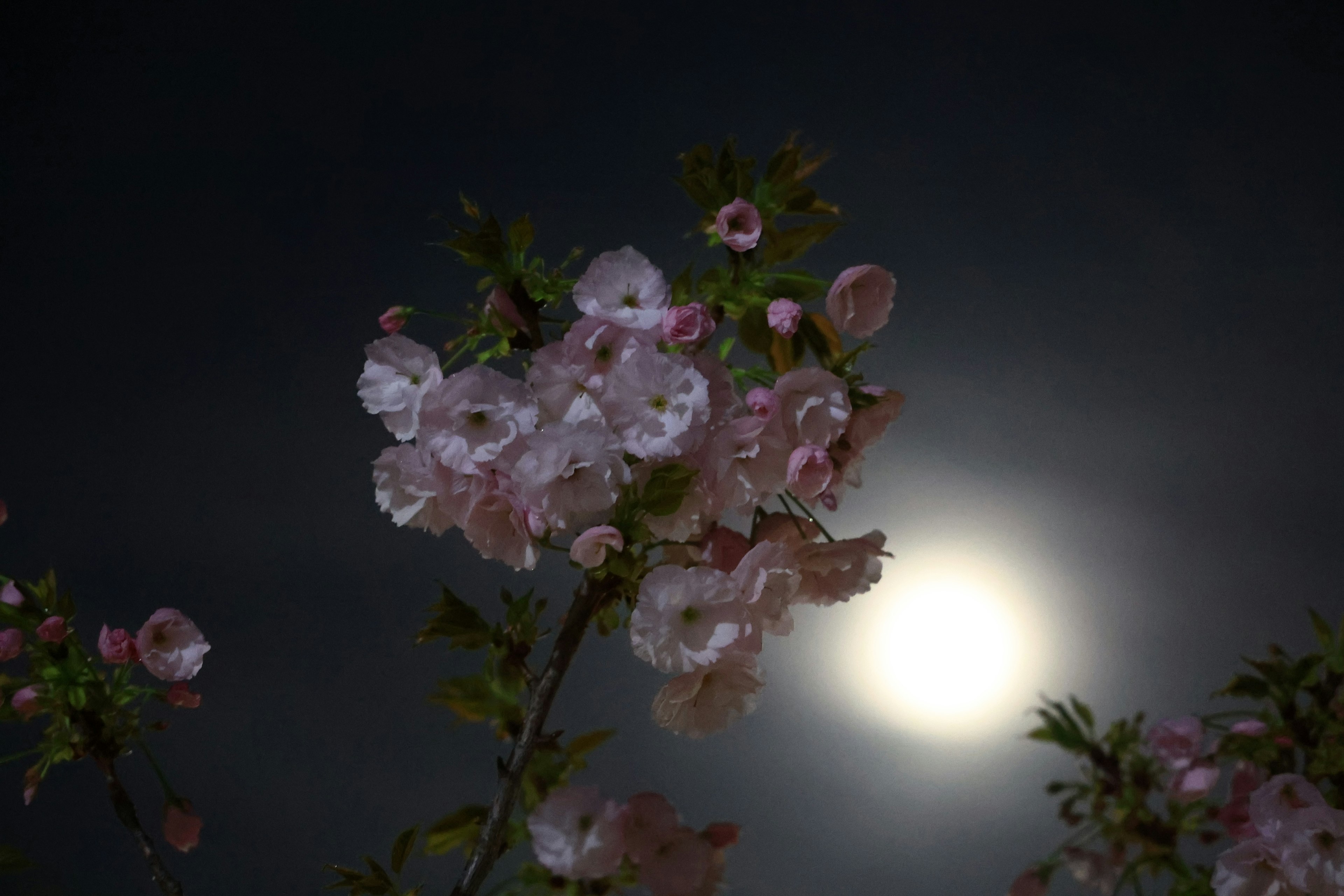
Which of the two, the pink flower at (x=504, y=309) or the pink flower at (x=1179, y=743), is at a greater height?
the pink flower at (x=1179, y=743)

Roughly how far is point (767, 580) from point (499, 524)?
0.53 feet

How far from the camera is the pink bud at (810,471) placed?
548mm

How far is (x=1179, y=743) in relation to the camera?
44.7 inches

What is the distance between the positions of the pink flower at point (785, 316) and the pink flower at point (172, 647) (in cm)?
52

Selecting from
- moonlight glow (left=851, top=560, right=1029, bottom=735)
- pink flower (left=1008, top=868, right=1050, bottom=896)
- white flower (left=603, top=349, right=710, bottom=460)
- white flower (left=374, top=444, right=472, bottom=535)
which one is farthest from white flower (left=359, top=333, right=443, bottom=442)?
pink flower (left=1008, top=868, right=1050, bottom=896)

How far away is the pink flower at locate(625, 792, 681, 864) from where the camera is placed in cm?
63

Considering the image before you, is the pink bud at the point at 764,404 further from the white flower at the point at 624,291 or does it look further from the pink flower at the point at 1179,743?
the pink flower at the point at 1179,743

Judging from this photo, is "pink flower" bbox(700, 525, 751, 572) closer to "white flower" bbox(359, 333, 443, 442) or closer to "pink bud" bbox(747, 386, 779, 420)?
"pink bud" bbox(747, 386, 779, 420)

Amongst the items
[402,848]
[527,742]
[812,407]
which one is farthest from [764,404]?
[402,848]

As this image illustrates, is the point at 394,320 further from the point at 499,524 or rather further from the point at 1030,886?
the point at 1030,886

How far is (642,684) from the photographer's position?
4.18ft

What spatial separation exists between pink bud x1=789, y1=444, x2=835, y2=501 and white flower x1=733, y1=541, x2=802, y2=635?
0.12 feet

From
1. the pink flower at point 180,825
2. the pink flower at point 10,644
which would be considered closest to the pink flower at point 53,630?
the pink flower at point 10,644

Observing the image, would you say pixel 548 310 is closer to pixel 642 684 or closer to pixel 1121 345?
pixel 642 684
